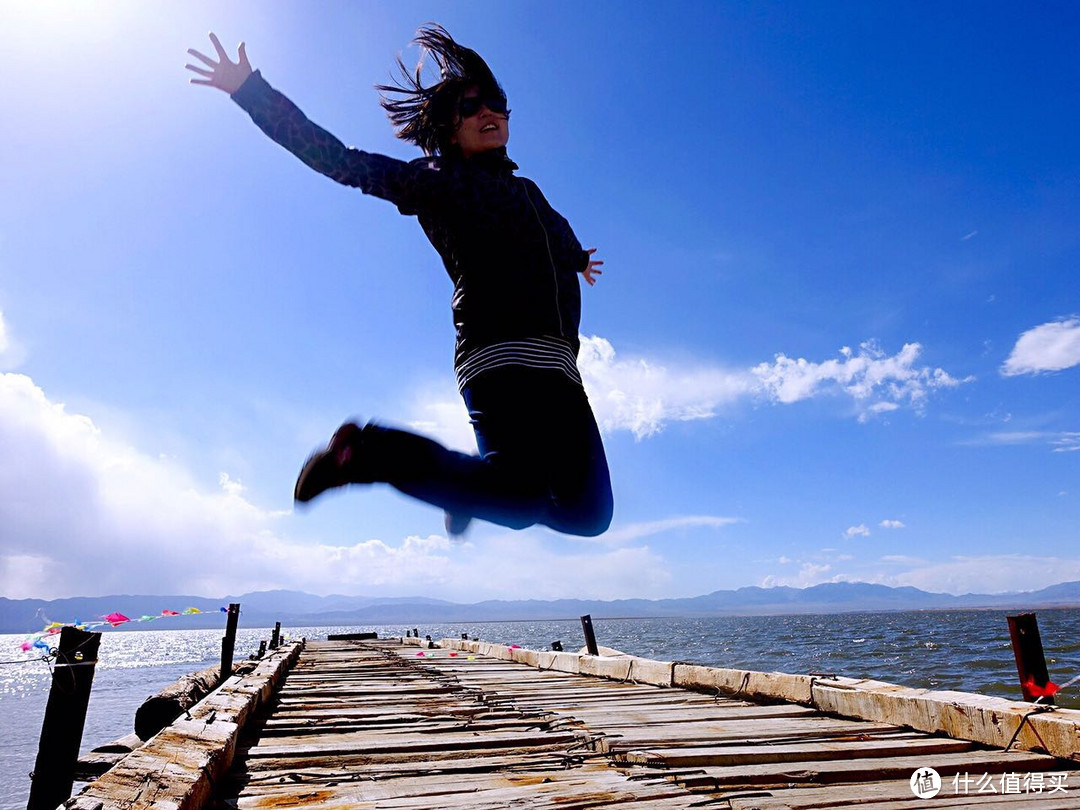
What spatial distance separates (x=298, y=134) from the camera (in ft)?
8.11

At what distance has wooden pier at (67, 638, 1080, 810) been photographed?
2.13m

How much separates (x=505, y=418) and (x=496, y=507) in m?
0.30

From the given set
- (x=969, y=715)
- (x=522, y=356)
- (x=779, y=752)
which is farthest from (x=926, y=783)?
(x=522, y=356)

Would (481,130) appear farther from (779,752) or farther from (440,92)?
(779,752)

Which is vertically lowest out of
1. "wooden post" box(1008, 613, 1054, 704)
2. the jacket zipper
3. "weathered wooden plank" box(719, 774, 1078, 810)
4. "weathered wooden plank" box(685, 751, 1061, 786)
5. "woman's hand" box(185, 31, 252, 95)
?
"weathered wooden plank" box(719, 774, 1078, 810)

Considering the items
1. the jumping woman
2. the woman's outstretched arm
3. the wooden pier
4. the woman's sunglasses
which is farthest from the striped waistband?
the wooden pier

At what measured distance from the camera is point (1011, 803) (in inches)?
84.1

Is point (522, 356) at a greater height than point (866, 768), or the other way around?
point (522, 356)

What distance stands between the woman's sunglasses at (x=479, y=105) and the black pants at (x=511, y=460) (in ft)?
3.67

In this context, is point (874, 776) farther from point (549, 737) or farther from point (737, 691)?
point (737, 691)

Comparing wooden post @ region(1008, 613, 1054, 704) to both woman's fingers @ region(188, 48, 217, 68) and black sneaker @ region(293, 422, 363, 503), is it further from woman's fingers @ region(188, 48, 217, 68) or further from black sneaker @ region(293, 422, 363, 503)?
woman's fingers @ region(188, 48, 217, 68)

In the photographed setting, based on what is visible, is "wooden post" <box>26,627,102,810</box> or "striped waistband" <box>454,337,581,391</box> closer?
"striped waistband" <box>454,337,581,391</box>

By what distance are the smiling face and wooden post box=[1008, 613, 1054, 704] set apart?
354cm

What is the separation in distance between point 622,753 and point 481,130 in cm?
243
